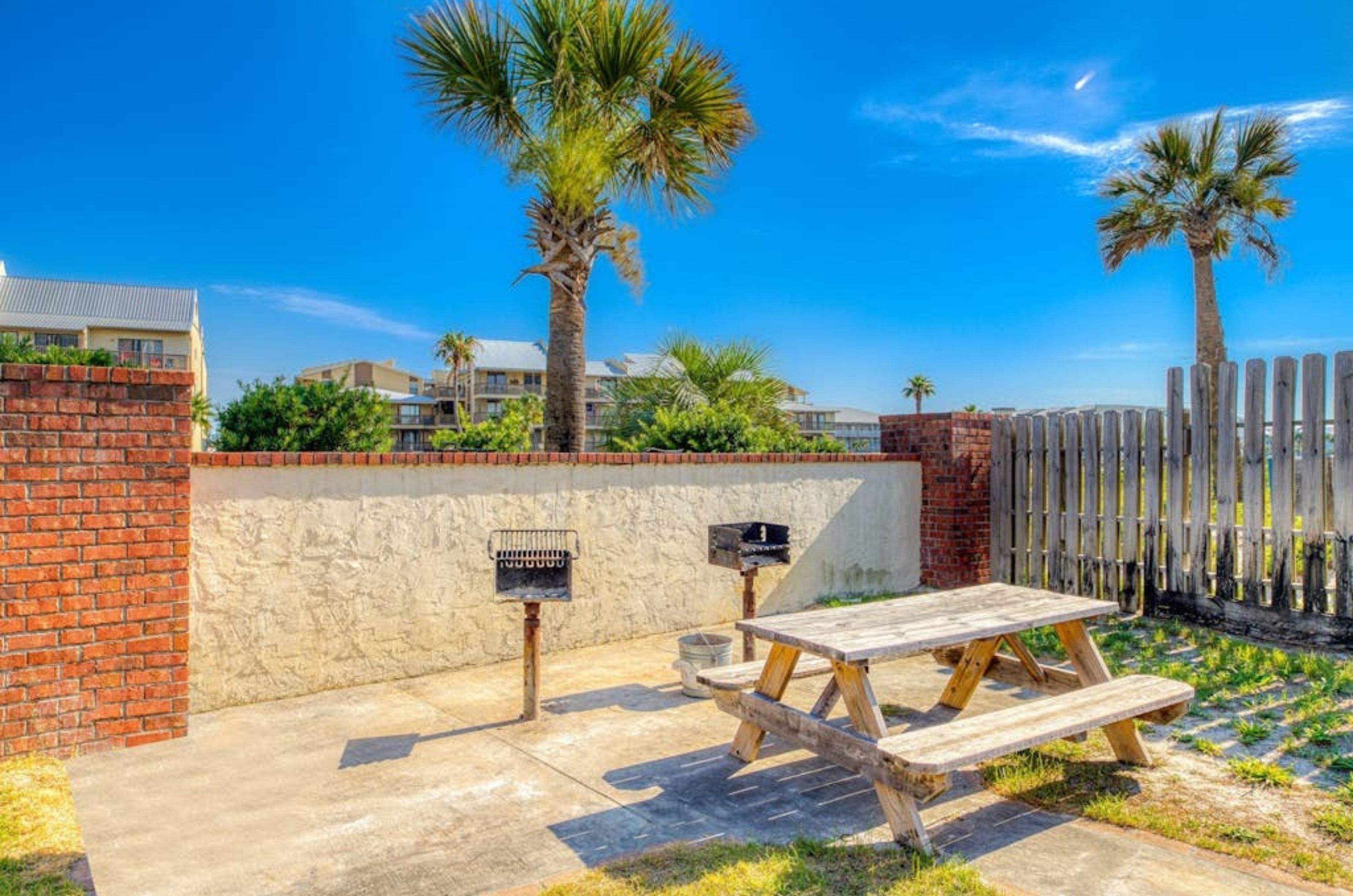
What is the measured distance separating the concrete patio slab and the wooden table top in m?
0.67

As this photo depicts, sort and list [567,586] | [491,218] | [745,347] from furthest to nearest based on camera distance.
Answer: [745,347]
[491,218]
[567,586]

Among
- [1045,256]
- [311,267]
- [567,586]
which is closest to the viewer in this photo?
[567,586]

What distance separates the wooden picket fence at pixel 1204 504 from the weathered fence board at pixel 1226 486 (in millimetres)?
11

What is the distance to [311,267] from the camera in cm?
2422

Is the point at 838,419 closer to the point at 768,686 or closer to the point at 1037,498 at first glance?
the point at 1037,498

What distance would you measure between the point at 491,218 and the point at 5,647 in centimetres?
843

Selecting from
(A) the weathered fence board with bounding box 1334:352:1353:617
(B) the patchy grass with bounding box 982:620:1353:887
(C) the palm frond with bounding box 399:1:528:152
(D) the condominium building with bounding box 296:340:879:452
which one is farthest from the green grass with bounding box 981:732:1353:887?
(D) the condominium building with bounding box 296:340:879:452

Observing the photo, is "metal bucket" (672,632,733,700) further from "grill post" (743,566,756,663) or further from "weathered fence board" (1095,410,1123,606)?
"weathered fence board" (1095,410,1123,606)

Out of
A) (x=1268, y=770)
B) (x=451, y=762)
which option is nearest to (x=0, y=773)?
(x=451, y=762)

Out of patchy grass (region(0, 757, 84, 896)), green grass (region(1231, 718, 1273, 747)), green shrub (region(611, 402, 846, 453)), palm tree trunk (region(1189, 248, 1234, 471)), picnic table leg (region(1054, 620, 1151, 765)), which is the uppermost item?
palm tree trunk (region(1189, 248, 1234, 471))

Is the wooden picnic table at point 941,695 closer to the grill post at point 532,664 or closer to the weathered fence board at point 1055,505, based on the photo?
the grill post at point 532,664

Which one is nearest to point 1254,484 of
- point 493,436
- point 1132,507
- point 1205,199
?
point 1132,507

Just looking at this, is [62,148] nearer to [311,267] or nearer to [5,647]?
[311,267]

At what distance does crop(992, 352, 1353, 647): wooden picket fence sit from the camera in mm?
5285
